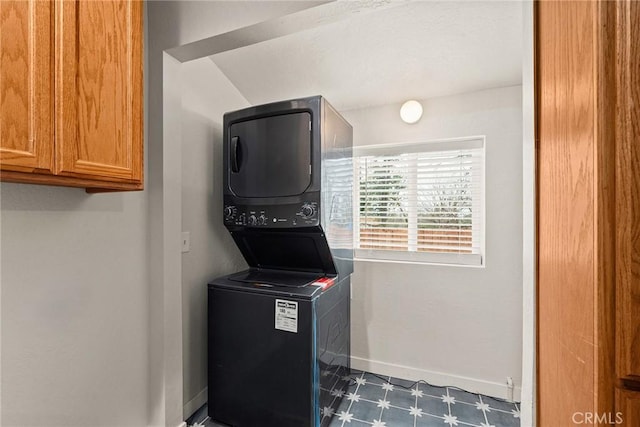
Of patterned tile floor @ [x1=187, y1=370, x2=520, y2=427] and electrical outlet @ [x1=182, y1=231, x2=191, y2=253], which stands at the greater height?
electrical outlet @ [x1=182, y1=231, x2=191, y2=253]

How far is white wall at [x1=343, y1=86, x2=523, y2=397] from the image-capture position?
2000 millimetres

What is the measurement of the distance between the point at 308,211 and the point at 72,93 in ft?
3.45

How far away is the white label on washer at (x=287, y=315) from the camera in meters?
1.56

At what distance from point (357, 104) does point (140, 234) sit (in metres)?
1.74

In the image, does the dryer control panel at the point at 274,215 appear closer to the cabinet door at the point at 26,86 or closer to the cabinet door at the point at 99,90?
the cabinet door at the point at 99,90

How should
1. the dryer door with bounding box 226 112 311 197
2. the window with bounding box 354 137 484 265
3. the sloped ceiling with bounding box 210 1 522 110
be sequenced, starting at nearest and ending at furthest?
the sloped ceiling with bounding box 210 1 522 110
the dryer door with bounding box 226 112 311 197
the window with bounding box 354 137 484 265

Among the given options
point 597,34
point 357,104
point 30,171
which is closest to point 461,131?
point 357,104

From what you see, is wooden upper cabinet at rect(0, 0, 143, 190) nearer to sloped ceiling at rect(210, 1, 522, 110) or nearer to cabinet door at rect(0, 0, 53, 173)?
cabinet door at rect(0, 0, 53, 173)

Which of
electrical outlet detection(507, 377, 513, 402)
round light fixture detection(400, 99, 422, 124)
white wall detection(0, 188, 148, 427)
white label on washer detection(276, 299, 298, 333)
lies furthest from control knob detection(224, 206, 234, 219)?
electrical outlet detection(507, 377, 513, 402)

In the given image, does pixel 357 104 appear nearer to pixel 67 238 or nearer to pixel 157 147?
pixel 157 147

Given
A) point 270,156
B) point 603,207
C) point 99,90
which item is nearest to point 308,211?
point 270,156

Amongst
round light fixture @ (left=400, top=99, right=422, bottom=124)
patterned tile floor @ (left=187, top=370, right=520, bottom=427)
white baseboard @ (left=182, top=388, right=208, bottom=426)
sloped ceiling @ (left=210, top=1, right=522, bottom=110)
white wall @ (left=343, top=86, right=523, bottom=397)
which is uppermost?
sloped ceiling @ (left=210, top=1, right=522, bottom=110)

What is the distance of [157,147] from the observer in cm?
152

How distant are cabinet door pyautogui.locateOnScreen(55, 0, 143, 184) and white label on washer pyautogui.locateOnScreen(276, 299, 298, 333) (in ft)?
2.96
